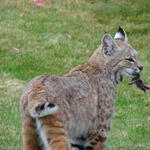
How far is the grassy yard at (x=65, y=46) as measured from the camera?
37.1 ft

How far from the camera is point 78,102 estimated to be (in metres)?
8.35

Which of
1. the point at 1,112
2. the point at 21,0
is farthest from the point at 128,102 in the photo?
the point at 21,0

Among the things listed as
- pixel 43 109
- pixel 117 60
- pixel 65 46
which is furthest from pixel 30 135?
pixel 65 46

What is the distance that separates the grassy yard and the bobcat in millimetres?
1385

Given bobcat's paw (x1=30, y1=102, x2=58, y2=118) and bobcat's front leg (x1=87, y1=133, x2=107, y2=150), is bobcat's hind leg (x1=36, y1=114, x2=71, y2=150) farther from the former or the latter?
bobcat's front leg (x1=87, y1=133, x2=107, y2=150)

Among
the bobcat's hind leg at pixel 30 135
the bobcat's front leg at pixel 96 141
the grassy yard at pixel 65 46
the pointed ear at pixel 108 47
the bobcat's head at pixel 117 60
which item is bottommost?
the grassy yard at pixel 65 46

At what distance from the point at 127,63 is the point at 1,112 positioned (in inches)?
135

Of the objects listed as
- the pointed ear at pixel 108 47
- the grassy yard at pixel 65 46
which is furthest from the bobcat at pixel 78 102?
the grassy yard at pixel 65 46

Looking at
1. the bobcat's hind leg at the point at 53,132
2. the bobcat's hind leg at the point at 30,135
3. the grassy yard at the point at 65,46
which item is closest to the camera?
the bobcat's hind leg at the point at 53,132

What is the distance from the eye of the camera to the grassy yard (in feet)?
37.1

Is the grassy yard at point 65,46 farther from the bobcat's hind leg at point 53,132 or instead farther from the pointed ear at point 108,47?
the bobcat's hind leg at point 53,132

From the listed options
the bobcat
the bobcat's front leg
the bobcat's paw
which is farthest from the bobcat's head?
the bobcat's paw

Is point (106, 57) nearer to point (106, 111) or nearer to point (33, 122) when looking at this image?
point (106, 111)

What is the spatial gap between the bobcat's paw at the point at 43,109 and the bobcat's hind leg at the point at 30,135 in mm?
284
